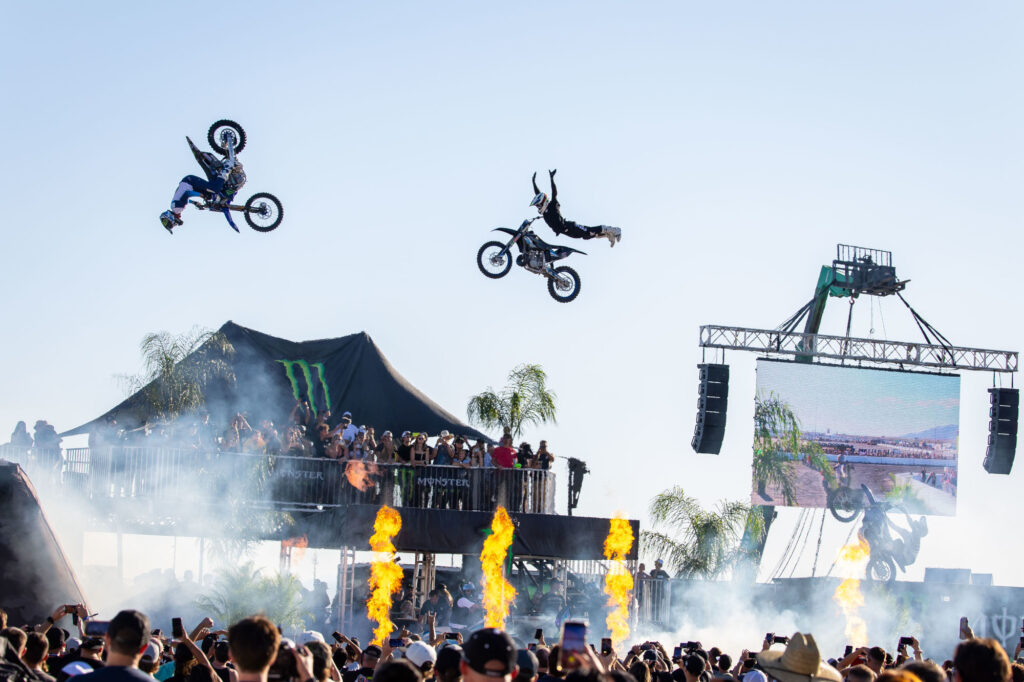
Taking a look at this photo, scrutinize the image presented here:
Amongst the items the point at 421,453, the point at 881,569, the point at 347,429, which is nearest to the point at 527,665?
the point at 421,453

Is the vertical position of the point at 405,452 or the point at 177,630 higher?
the point at 405,452

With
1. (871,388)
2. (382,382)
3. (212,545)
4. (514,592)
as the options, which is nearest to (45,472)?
(212,545)

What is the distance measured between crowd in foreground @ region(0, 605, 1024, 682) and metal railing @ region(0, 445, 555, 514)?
39.2 ft

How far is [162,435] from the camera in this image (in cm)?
2283

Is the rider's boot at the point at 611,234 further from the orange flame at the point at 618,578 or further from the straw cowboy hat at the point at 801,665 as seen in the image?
the straw cowboy hat at the point at 801,665

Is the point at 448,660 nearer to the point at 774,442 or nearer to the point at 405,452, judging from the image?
the point at 405,452

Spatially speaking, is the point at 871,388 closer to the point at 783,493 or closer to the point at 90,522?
the point at 783,493

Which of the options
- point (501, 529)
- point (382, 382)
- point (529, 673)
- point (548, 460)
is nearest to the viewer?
point (529, 673)

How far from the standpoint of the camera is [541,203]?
64.8ft

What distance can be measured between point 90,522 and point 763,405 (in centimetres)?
1805

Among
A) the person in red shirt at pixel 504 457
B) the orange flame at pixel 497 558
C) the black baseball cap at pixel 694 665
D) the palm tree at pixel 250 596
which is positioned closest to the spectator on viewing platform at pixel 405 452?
the person in red shirt at pixel 504 457

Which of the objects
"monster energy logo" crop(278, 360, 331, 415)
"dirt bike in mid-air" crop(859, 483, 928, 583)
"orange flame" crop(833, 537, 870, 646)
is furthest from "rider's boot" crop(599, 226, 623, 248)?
"dirt bike in mid-air" crop(859, 483, 928, 583)

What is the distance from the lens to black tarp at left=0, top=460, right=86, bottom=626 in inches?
524

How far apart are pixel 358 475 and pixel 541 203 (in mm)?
6445
